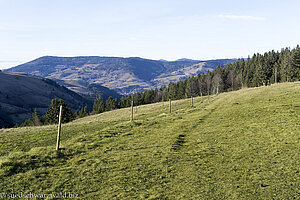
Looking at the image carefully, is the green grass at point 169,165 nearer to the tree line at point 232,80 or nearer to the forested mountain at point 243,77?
the tree line at point 232,80

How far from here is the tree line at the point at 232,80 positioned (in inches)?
3622

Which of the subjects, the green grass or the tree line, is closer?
the green grass

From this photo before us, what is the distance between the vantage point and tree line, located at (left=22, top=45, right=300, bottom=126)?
302 ft

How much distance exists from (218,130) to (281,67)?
9875 centimetres

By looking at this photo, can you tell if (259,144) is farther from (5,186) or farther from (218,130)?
(5,186)

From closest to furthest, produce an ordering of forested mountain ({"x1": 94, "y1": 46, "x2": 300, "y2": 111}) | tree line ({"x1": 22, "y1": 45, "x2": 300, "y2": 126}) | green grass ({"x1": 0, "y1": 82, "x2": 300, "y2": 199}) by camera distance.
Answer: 1. green grass ({"x1": 0, "y1": 82, "x2": 300, "y2": 199})
2. tree line ({"x1": 22, "y1": 45, "x2": 300, "y2": 126})
3. forested mountain ({"x1": 94, "y1": 46, "x2": 300, "y2": 111})

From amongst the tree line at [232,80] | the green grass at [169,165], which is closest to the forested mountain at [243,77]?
the tree line at [232,80]

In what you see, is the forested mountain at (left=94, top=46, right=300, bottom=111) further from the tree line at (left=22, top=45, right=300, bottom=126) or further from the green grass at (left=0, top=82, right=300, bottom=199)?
the green grass at (left=0, top=82, right=300, bottom=199)

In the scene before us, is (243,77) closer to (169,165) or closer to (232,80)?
(232,80)

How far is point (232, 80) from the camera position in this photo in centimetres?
12019

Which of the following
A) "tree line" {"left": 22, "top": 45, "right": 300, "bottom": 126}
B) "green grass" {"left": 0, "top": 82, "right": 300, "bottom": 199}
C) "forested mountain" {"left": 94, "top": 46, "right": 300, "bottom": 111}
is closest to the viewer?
"green grass" {"left": 0, "top": 82, "right": 300, "bottom": 199}

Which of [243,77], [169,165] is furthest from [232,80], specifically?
[169,165]

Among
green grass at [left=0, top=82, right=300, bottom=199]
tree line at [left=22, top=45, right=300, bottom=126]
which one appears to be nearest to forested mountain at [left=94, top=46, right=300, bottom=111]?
tree line at [left=22, top=45, right=300, bottom=126]

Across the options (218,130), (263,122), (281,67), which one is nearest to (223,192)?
(218,130)
